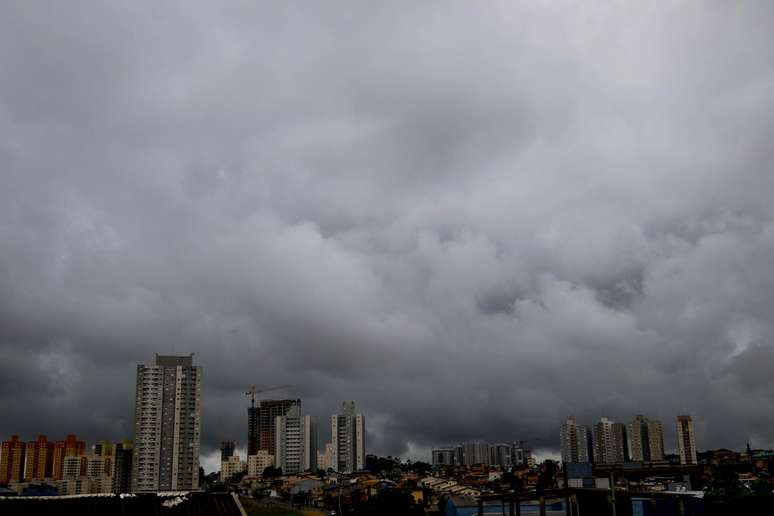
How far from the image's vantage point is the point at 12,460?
632ft

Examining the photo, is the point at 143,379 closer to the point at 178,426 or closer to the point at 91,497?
the point at 178,426

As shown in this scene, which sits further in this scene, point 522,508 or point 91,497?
point 522,508

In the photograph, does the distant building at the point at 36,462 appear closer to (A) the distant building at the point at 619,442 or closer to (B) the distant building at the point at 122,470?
(B) the distant building at the point at 122,470

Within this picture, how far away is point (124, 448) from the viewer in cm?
18825

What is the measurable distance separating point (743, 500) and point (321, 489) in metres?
75.3

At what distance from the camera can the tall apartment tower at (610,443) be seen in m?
193

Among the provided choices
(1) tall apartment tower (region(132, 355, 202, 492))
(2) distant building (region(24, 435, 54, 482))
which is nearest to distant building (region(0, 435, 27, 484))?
(2) distant building (region(24, 435, 54, 482))

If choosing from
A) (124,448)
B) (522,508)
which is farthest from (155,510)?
(124,448)

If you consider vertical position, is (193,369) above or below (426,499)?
above

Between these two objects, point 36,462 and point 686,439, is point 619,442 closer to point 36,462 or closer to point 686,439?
point 686,439

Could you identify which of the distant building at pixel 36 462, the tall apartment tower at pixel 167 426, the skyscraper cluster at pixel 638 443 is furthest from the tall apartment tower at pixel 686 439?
the distant building at pixel 36 462

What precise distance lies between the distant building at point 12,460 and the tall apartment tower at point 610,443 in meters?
143

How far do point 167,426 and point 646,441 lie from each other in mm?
110351

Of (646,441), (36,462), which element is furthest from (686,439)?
(36,462)
